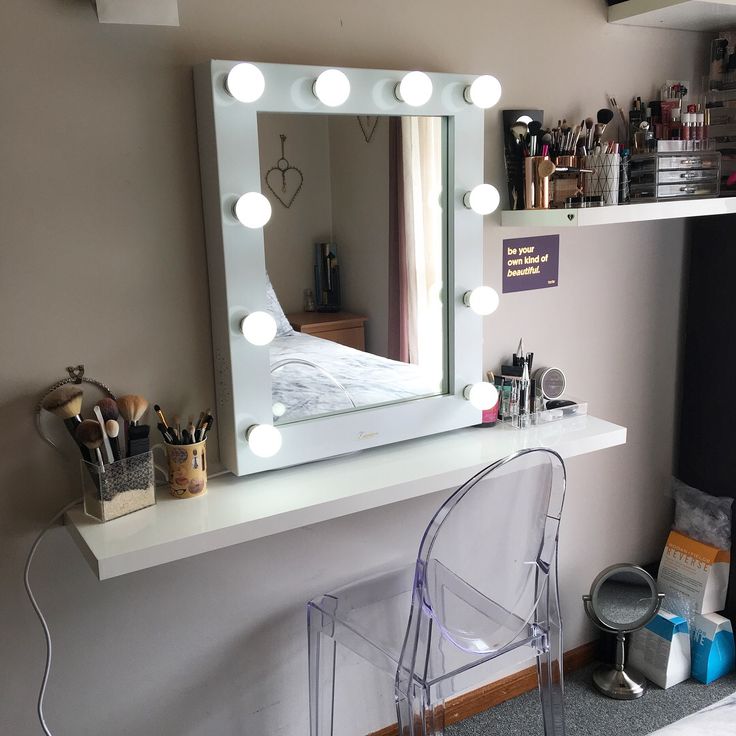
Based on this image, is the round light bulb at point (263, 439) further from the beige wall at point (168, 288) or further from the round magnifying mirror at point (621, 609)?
the round magnifying mirror at point (621, 609)

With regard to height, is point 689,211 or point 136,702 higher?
point 689,211

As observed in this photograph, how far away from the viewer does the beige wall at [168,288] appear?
4.13ft

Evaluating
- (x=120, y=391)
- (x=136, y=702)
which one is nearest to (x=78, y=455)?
(x=120, y=391)

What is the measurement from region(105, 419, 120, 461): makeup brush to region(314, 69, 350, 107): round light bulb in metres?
0.64

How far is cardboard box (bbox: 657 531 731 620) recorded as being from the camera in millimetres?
2066

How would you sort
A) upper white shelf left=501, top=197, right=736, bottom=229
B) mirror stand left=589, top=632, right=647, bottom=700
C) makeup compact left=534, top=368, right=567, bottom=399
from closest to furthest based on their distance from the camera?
upper white shelf left=501, top=197, right=736, bottom=229 < makeup compact left=534, top=368, right=567, bottom=399 < mirror stand left=589, top=632, right=647, bottom=700

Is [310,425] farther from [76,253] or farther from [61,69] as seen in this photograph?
[61,69]

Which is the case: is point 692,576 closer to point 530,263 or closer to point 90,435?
point 530,263

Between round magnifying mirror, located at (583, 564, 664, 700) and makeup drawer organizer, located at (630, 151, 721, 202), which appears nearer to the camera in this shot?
makeup drawer organizer, located at (630, 151, 721, 202)

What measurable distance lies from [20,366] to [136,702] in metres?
0.68

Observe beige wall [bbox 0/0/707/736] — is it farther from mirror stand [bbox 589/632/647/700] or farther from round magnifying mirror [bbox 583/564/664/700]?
mirror stand [bbox 589/632/647/700]

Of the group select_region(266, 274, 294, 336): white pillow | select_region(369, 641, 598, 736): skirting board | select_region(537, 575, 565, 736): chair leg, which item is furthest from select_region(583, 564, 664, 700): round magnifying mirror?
select_region(266, 274, 294, 336): white pillow

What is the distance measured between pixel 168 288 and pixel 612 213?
872mm

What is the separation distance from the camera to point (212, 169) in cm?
134
